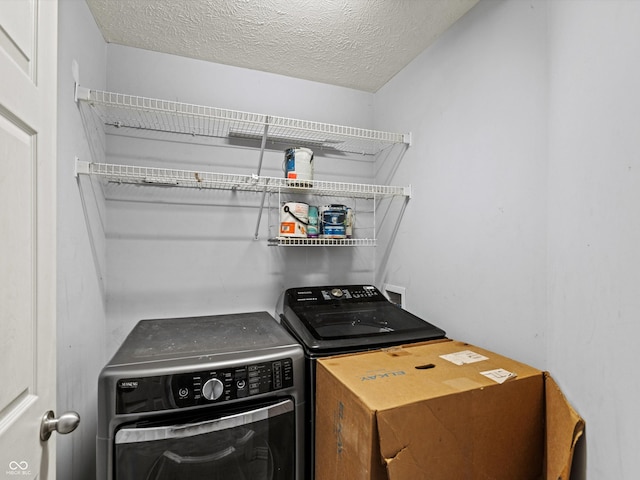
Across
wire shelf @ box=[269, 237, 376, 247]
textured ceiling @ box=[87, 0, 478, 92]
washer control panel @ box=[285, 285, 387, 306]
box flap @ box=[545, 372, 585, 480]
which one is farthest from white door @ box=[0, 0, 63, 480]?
box flap @ box=[545, 372, 585, 480]

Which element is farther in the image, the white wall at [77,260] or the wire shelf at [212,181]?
the wire shelf at [212,181]

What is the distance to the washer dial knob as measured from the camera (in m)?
1.06

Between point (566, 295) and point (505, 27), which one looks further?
point (505, 27)

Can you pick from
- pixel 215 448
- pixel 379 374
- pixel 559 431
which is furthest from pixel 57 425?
pixel 559 431

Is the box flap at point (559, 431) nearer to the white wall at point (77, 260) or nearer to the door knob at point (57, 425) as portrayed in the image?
the door knob at point (57, 425)

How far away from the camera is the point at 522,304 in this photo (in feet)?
3.70

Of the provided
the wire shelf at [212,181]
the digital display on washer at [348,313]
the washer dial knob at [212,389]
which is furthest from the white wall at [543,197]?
the washer dial knob at [212,389]

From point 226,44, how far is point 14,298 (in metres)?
1.51

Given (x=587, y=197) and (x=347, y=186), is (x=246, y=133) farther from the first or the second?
(x=587, y=197)

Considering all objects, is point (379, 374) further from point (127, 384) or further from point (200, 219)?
point (200, 219)

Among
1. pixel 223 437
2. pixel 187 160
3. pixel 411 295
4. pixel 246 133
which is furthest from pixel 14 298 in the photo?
pixel 411 295

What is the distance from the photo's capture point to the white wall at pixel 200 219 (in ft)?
5.40

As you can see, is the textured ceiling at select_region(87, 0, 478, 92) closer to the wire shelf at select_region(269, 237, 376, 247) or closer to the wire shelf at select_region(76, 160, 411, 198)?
the wire shelf at select_region(76, 160, 411, 198)

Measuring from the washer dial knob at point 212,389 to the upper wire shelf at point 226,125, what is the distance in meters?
1.12
